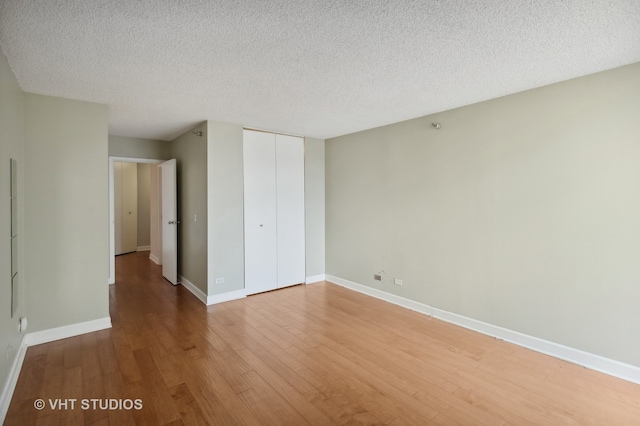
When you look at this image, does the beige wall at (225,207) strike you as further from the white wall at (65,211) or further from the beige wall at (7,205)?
the beige wall at (7,205)

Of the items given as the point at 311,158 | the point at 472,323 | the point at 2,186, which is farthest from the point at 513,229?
the point at 2,186

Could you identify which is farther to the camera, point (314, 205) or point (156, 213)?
point (156, 213)

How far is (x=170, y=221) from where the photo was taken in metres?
5.04

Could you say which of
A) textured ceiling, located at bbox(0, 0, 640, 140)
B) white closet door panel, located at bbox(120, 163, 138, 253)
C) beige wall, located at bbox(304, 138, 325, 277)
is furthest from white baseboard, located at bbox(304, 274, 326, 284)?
white closet door panel, located at bbox(120, 163, 138, 253)

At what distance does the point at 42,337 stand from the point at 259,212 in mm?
2754

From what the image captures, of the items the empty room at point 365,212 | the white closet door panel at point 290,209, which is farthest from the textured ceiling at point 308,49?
the white closet door panel at point 290,209

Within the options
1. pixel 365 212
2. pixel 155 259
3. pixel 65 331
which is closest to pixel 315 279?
pixel 365 212

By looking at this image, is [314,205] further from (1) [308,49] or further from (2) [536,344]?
(2) [536,344]

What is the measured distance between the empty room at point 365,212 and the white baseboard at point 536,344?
0.02 m

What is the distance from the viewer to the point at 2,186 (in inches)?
82.9

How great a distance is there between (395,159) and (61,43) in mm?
3523

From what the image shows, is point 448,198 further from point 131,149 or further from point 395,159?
point 131,149

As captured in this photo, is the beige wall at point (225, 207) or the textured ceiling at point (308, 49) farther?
the beige wall at point (225, 207)

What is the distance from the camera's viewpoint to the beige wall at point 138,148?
196 inches
